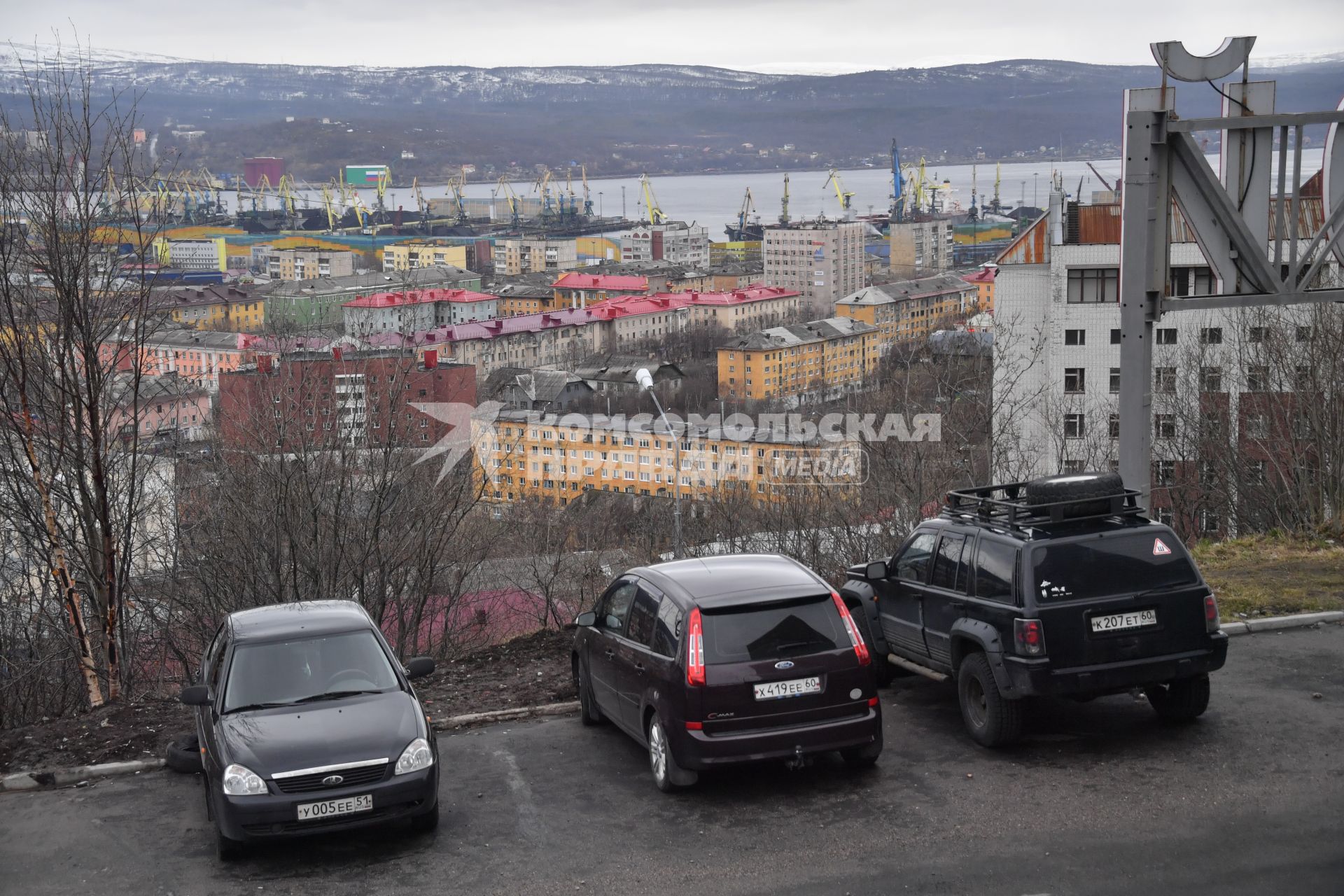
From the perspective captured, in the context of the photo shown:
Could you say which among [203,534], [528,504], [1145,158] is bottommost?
[528,504]

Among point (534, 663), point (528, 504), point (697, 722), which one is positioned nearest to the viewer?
point (697, 722)

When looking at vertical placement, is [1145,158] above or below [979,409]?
above

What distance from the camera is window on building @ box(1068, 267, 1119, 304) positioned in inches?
1594

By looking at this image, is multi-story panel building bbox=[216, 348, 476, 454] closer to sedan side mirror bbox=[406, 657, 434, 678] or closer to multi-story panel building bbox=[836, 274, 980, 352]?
sedan side mirror bbox=[406, 657, 434, 678]

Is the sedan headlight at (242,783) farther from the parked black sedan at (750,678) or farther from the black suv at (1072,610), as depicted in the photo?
the black suv at (1072,610)

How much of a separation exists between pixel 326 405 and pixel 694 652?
35.1 feet

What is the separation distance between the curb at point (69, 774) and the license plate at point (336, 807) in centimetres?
214

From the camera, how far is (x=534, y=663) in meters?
9.89

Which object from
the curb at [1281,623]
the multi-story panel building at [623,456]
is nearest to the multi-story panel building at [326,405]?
the curb at [1281,623]

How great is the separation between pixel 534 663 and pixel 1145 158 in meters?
5.82

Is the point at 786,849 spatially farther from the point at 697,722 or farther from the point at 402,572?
the point at 402,572

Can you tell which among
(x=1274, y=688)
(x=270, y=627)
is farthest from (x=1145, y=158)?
(x=270, y=627)

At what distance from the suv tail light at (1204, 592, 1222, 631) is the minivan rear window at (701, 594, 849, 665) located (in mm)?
2025

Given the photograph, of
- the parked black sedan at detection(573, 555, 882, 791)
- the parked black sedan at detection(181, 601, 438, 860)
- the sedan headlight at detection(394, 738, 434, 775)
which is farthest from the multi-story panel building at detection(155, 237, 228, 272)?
the sedan headlight at detection(394, 738, 434, 775)
